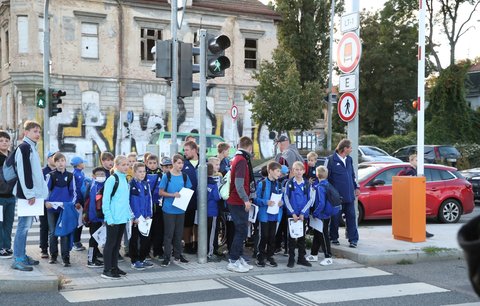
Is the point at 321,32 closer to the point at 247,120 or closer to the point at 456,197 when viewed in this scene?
the point at 247,120

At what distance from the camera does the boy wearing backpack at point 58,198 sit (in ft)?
27.5

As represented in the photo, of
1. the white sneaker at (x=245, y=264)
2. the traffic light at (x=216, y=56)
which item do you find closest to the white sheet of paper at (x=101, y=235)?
the white sneaker at (x=245, y=264)

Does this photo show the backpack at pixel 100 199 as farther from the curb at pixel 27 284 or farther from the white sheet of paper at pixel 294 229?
the white sheet of paper at pixel 294 229

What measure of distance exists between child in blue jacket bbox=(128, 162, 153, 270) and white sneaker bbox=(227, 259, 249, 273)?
1.20 meters

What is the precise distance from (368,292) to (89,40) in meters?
28.8

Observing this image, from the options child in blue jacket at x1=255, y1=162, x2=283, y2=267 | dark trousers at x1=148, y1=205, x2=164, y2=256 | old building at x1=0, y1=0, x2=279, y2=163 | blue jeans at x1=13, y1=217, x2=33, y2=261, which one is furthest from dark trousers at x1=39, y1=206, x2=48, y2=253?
old building at x1=0, y1=0, x2=279, y2=163

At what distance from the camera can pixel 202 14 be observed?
36.0 metres

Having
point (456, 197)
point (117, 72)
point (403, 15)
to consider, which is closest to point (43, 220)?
point (456, 197)

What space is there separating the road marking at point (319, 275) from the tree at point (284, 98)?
21.9 metres

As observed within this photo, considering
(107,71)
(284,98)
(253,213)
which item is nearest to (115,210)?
(253,213)

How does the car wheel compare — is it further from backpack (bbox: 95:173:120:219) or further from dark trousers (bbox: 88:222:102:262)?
backpack (bbox: 95:173:120:219)

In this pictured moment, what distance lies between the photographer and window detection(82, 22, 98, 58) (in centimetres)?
3275

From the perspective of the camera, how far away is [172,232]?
8.58m

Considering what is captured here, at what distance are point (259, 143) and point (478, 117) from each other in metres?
15.0
